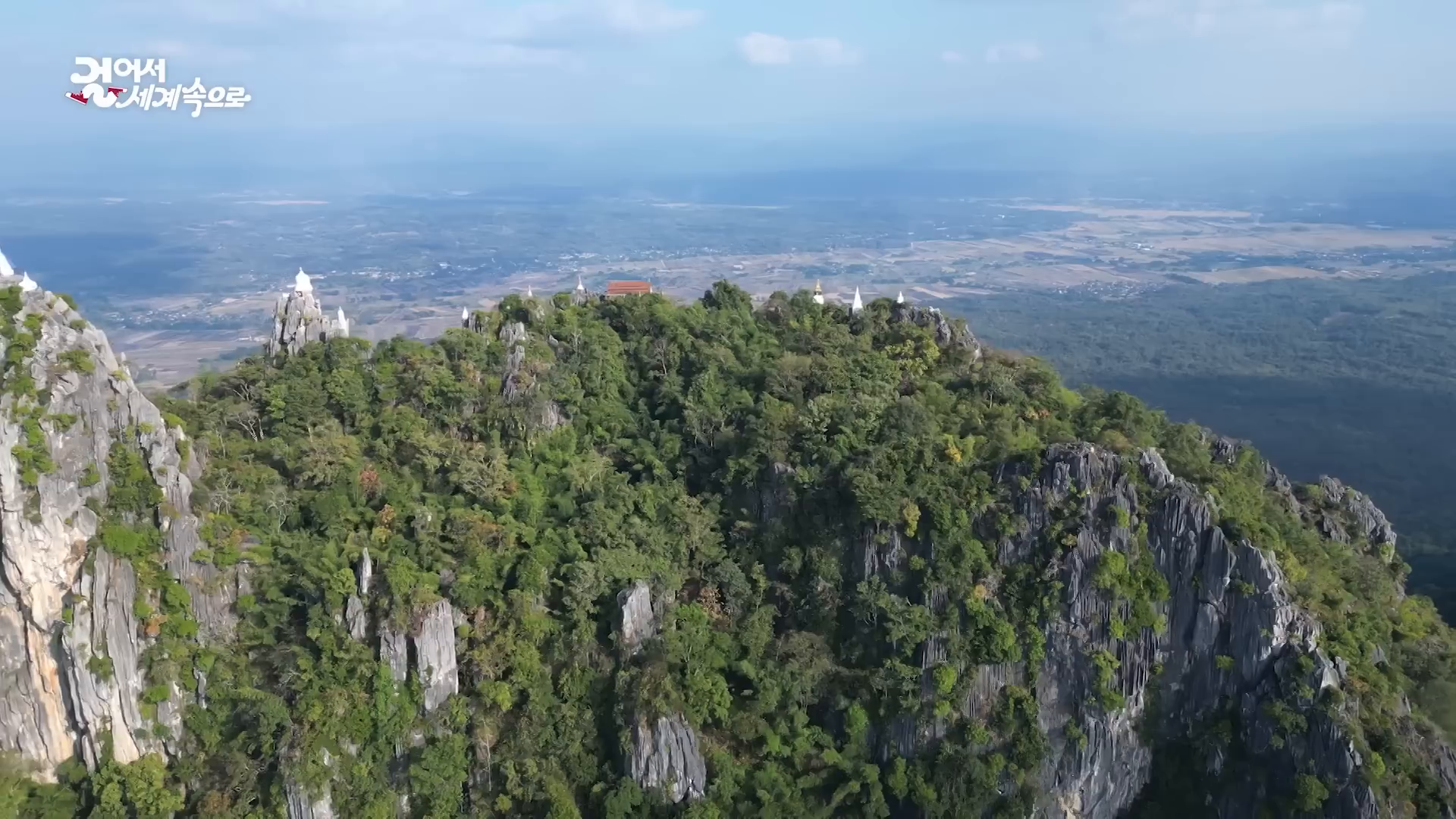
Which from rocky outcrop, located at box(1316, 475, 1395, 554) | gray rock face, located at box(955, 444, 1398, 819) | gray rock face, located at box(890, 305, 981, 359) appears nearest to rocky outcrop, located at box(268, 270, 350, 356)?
gray rock face, located at box(890, 305, 981, 359)

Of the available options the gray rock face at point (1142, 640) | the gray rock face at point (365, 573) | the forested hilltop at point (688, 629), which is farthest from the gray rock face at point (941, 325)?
the gray rock face at point (365, 573)

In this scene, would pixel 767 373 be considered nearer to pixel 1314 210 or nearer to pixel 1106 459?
pixel 1106 459

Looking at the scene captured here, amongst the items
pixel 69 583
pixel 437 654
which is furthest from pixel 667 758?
pixel 69 583

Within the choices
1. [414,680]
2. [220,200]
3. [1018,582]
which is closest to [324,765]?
[414,680]

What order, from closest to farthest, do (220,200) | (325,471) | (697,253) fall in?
(325,471) → (697,253) → (220,200)

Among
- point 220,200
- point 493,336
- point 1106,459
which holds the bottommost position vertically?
point 1106,459

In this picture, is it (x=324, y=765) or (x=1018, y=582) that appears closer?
(x=324, y=765)

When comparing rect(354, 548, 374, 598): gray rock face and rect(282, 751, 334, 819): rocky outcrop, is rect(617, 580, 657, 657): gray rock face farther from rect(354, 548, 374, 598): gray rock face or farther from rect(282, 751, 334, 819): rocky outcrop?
rect(282, 751, 334, 819): rocky outcrop

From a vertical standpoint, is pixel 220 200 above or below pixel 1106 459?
A: above
